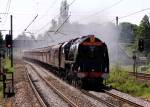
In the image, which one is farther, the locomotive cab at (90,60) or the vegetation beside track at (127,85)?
the locomotive cab at (90,60)

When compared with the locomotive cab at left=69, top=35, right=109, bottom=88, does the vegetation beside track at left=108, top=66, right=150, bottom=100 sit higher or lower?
lower

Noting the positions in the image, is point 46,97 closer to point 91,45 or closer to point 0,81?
point 91,45

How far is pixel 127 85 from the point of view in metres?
28.2

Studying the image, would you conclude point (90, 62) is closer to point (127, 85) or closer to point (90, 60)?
point (90, 60)

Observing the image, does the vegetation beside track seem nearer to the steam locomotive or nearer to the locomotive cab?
the steam locomotive

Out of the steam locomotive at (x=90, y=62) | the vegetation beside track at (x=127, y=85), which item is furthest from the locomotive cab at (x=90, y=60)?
the vegetation beside track at (x=127, y=85)

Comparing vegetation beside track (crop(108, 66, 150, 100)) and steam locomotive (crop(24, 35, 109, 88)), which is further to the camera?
steam locomotive (crop(24, 35, 109, 88))

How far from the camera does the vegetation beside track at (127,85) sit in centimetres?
2487

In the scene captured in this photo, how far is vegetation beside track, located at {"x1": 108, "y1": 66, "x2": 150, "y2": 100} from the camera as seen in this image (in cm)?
2487

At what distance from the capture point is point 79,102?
2034 centimetres

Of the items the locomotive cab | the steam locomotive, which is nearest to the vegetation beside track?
the steam locomotive

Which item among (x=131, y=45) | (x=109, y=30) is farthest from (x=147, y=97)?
(x=131, y=45)

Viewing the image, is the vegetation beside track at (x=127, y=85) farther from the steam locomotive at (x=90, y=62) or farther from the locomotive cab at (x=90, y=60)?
the locomotive cab at (x=90, y=60)

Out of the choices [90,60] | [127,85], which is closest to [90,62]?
[90,60]
